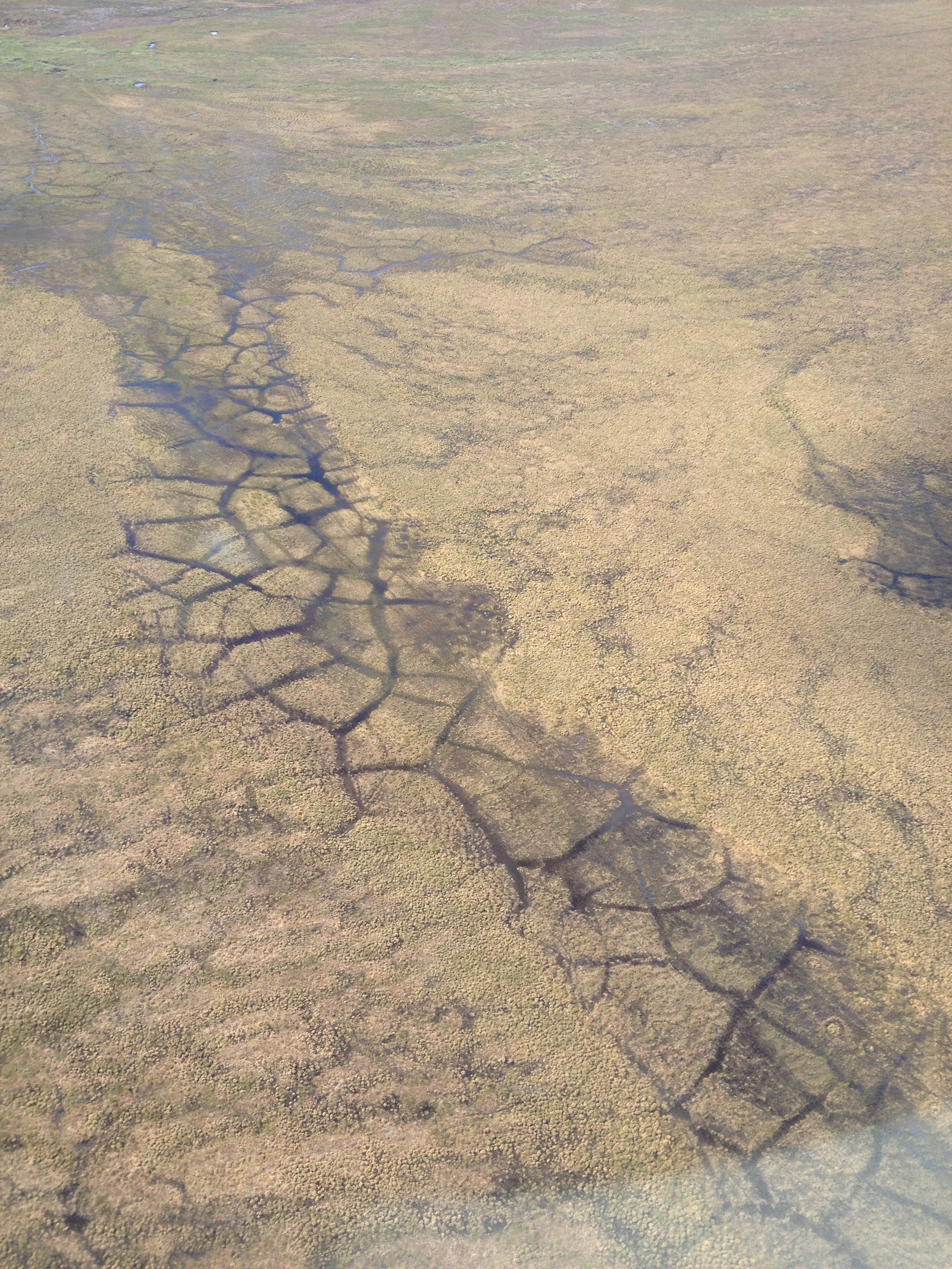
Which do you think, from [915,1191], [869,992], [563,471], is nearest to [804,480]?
[563,471]

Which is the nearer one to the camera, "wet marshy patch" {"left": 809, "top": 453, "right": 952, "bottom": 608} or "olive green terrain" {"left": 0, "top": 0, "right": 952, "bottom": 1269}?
"olive green terrain" {"left": 0, "top": 0, "right": 952, "bottom": 1269}

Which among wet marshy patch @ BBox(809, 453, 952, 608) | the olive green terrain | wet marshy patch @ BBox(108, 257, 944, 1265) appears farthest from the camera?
wet marshy patch @ BBox(809, 453, 952, 608)

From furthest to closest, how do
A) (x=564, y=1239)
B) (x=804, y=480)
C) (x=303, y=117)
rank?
(x=303, y=117), (x=804, y=480), (x=564, y=1239)

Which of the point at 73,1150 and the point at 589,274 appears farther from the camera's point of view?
the point at 589,274

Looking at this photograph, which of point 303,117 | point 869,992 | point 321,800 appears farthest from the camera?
point 303,117

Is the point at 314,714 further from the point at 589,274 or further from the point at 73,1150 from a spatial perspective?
the point at 589,274

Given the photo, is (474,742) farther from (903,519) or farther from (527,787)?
(903,519)

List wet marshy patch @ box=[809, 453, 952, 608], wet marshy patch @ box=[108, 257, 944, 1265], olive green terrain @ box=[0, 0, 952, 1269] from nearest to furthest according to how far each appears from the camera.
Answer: olive green terrain @ box=[0, 0, 952, 1269] < wet marshy patch @ box=[108, 257, 944, 1265] < wet marshy patch @ box=[809, 453, 952, 608]

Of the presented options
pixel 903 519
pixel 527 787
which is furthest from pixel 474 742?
pixel 903 519
